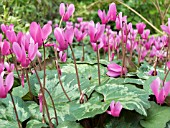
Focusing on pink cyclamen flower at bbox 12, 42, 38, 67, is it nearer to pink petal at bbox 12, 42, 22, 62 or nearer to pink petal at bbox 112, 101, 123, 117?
pink petal at bbox 12, 42, 22, 62

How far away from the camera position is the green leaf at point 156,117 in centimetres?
140

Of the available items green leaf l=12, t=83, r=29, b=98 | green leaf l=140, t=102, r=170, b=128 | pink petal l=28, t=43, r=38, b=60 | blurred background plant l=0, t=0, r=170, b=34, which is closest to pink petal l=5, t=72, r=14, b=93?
pink petal l=28, t=43, r=38, b=60

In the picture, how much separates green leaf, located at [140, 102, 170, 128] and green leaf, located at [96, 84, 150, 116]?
0.19ft

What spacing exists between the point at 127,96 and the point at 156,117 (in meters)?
0.15

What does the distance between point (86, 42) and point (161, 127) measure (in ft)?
11.6

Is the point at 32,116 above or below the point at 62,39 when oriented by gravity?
below

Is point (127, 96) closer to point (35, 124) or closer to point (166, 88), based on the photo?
point (166, 88)

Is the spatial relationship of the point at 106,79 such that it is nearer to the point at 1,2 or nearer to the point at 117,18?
the point at 117,18

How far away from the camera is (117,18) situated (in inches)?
67.0

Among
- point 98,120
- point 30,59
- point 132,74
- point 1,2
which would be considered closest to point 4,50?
point 30,59

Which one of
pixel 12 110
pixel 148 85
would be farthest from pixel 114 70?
pixel 12 110

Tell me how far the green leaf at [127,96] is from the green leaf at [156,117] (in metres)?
0.06

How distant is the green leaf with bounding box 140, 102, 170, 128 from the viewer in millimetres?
1400

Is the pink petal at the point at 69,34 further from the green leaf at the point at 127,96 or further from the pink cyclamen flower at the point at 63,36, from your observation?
the green leaf at the point at 127,96
